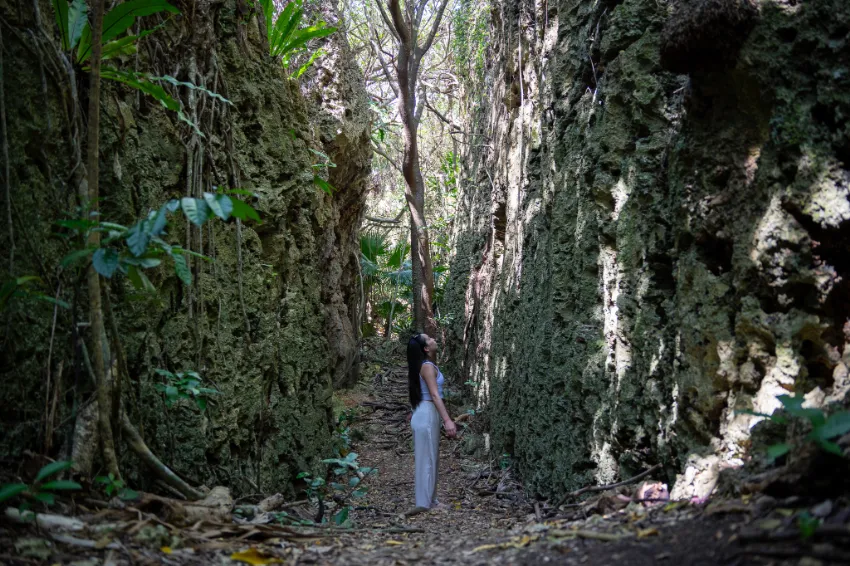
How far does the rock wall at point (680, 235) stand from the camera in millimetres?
2277

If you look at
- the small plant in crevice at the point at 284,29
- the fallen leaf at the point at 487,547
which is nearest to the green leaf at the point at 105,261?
the fallen leaf at the point at 487,547

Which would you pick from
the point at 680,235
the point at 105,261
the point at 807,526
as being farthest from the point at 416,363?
the point at 807,526

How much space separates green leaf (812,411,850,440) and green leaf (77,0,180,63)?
3372mm

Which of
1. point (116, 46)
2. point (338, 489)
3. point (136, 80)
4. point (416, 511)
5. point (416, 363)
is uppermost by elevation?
point (116, 46)

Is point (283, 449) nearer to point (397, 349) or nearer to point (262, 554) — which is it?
point (262, 554)

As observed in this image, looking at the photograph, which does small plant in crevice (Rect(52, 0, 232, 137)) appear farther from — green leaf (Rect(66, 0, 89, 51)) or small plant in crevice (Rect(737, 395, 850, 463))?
small plant in crevice (Rect(737, 395, 850, 463))

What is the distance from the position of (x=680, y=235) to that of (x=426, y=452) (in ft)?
9.79

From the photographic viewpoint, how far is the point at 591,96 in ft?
14.5

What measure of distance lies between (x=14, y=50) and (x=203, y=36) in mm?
1785

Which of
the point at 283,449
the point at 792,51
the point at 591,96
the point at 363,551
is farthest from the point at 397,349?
the point at 792,51

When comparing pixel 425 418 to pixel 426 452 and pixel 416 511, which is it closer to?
pixel 426 452

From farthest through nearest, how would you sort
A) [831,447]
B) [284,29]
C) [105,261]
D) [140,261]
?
[284,29], [140,261], [105,261], [831,447]

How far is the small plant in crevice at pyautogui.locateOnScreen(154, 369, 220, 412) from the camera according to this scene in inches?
123

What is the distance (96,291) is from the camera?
→ 2.52 meters
